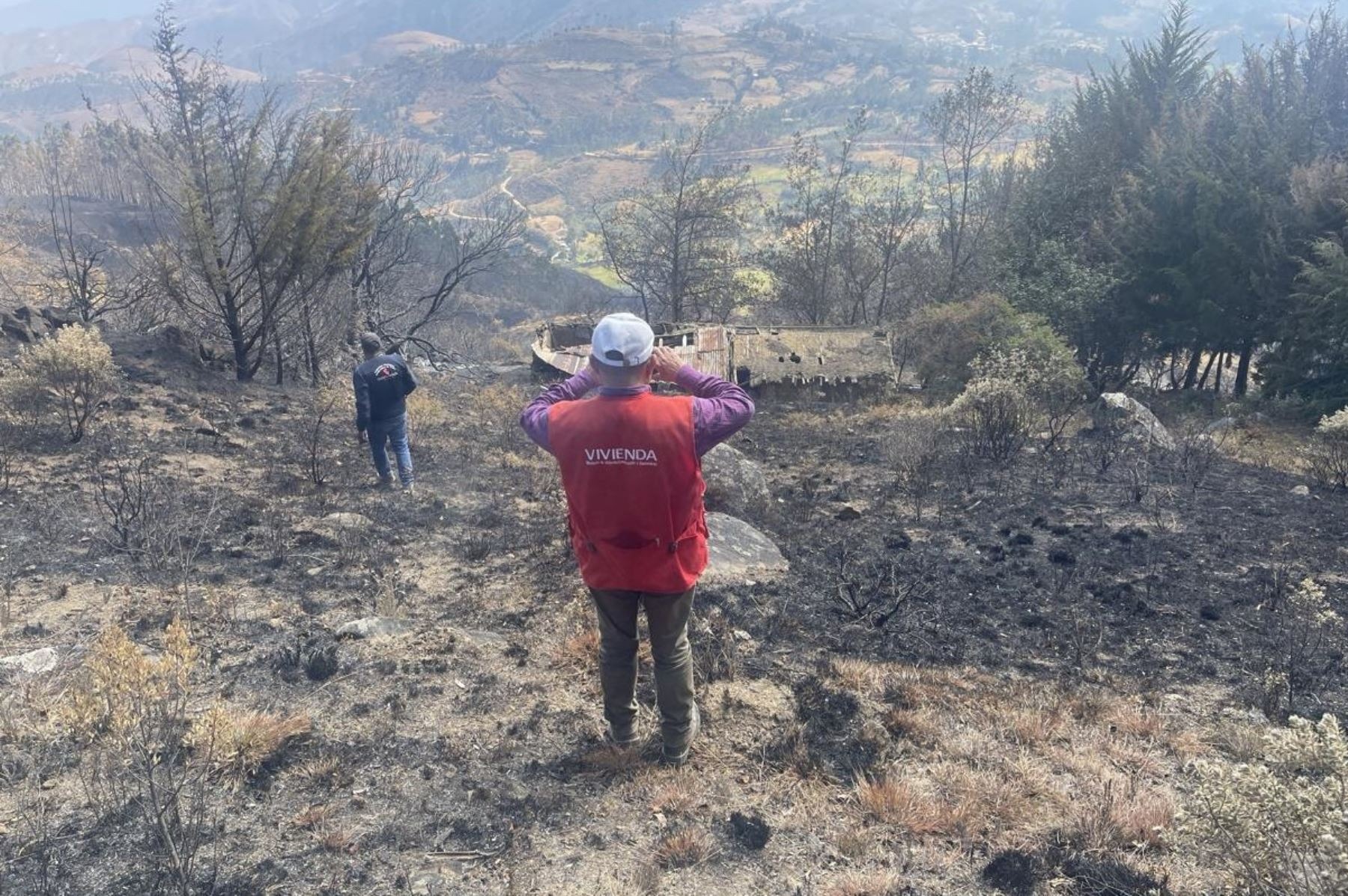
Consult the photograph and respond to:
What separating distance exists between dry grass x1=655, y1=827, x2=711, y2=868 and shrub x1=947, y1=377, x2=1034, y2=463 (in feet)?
21.7

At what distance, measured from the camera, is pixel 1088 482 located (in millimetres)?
7688

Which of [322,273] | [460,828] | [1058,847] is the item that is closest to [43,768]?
[460,828]

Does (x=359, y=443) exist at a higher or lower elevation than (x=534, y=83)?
lower

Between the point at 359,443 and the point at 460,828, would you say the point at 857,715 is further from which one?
the point at 359,443

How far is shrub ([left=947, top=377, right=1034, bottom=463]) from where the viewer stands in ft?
28.1

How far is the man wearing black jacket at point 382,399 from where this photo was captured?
7.05 metres

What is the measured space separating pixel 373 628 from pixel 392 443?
10.7 ft

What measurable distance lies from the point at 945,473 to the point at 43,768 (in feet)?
24.5

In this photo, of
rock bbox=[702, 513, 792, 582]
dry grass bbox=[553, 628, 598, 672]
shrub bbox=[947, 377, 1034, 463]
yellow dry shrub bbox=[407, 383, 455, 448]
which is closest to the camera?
dry grass bbox=[553, 628, 598, 672]

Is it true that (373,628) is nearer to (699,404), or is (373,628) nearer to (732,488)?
(699,404)

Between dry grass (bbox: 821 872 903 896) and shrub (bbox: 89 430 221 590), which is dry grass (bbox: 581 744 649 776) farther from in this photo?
shrub (bbox: 89 430 221 590)

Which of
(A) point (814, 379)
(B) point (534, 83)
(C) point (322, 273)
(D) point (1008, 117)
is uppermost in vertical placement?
(B) point (534, 83)

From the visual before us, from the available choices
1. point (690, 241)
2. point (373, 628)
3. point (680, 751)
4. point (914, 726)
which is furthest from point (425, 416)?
point (690, 241)

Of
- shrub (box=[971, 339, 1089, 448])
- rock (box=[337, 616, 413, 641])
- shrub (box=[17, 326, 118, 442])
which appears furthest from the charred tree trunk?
shrub (box=[17, 326, 118, 442])
